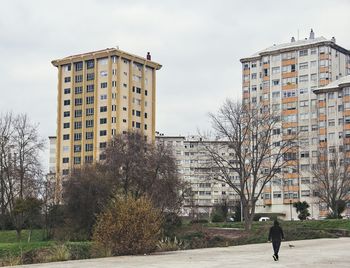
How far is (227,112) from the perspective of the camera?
54375mm

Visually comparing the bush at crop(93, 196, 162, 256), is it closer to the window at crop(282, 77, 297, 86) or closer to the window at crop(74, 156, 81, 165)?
the window at crop(74, 156, 81, 165)

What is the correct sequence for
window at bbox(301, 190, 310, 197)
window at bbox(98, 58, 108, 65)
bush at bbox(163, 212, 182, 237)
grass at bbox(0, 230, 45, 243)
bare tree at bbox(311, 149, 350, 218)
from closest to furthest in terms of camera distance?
bush at bbox(163, 212, 182, 237) → grass at bbox(0, 230, 45, 243) → bare tree at bbox(311, 149, 350, 218) → window at bbox(301, 190, 310, 197) → window at bbox(98, 58, 108, 65)

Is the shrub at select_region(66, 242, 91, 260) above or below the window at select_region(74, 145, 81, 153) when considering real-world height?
below

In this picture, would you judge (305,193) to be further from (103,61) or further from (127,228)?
(127,228)

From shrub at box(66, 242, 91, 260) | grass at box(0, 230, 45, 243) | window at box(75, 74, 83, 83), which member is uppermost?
window at box(75, 74, 83, 83)

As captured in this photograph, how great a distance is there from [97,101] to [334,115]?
44287 millimetres

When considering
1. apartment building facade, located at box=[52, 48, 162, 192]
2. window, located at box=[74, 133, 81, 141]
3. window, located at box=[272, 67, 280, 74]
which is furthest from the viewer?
window, located at box=[74, 133, 81, 141]

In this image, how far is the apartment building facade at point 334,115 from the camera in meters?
103

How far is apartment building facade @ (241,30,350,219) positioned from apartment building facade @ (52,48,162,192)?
2099 cm

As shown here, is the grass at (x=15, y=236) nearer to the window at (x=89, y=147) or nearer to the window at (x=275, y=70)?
the window at (x=89, y=147)

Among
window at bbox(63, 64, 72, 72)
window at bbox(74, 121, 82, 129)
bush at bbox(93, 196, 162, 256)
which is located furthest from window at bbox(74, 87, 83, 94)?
bush at bbox(93, 196, 162, 256)

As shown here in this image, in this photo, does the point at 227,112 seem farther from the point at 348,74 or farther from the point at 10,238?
the point at 348,74

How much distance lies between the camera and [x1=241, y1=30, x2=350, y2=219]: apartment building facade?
10781 centimetres

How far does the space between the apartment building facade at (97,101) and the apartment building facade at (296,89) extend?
21.0m
